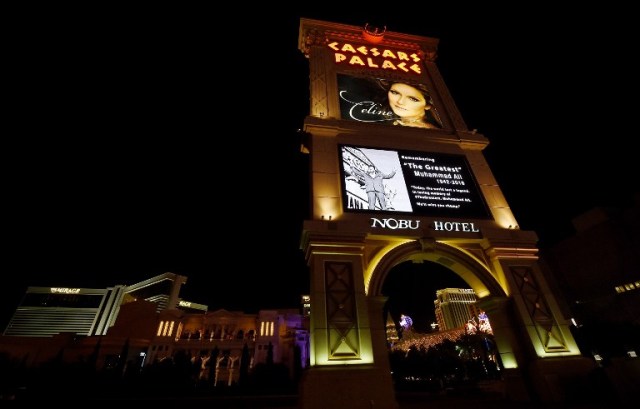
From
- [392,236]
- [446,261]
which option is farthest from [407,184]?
[446,261]

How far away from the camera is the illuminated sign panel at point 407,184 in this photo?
1267cm

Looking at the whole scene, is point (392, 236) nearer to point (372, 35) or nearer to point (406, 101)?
point (406, 101)

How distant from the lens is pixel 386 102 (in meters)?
17.2

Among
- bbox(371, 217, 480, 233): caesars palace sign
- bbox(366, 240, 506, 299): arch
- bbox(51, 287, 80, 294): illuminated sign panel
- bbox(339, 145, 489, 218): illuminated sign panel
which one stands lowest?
bbox(366, 240, 506, 299): arch

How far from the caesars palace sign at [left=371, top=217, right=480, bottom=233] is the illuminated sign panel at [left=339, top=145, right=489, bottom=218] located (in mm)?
485

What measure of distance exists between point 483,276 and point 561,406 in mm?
4303

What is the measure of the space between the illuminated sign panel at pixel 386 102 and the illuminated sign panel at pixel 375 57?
5.73 feet

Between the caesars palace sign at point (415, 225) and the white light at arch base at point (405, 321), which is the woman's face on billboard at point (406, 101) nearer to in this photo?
the caesars palace sign at point (415, 225)

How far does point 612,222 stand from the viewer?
51125mm

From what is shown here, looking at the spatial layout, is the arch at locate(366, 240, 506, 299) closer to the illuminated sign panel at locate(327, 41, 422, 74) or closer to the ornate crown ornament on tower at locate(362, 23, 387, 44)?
the illuminated sign panel at locate(327, 41, 422, 74)

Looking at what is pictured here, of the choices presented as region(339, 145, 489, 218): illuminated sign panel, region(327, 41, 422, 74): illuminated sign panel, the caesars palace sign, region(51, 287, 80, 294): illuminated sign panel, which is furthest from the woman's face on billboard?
region(51, 287, 80, 294): illuminated sign panel

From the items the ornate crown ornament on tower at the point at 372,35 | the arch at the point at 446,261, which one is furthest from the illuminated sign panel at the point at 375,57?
the arch at the point at 446,261

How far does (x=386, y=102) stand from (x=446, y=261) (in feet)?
31.1

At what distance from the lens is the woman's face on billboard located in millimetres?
16969
